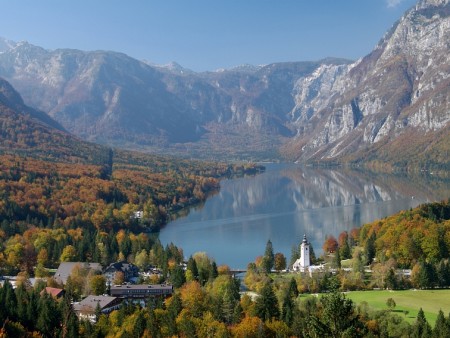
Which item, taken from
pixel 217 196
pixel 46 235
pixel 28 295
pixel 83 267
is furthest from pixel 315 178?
pixel 28 295

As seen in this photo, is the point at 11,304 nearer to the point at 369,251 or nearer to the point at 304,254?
the point at 304,254

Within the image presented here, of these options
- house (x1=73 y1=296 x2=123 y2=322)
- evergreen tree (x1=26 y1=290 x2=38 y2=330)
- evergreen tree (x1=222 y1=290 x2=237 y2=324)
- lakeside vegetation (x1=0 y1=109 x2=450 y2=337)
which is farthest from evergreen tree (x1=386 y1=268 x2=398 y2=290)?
evergreen tree (x1=26 y1=290 x2=38 y2=330)

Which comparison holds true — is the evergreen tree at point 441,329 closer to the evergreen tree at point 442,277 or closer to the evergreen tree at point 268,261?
the evergreen tree at point 442,277

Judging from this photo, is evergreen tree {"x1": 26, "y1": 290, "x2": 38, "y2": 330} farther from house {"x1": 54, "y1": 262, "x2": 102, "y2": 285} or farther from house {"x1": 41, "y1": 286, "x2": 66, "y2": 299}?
house {"x1": 54, "y1": 262, "x2": 102, "y2": 285}

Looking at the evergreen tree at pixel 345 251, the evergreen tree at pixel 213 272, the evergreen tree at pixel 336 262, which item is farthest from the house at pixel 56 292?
the evergreen tree at pixel 345 251

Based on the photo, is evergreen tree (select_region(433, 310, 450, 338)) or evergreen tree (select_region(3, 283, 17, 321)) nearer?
evergreen tree (select_region(433, 310, 450, 338))

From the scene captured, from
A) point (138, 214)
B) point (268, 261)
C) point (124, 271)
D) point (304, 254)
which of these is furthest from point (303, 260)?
point (138, 214)
